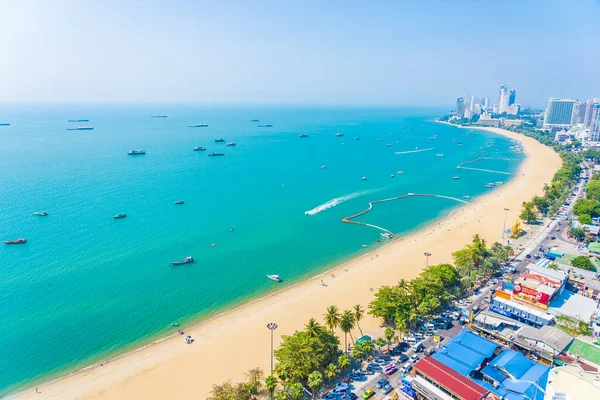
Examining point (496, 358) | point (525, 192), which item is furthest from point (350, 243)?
point (525, 192)

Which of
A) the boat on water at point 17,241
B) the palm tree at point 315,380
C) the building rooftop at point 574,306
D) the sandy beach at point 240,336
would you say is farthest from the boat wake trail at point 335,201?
the boat on water at point 17,241

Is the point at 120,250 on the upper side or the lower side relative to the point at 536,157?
Result: lower

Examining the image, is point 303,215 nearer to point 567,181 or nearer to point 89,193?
point 89,193

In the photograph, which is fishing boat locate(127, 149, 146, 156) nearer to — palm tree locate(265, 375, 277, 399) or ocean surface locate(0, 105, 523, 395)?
ocean surface locate(0, 105, 523, 395)

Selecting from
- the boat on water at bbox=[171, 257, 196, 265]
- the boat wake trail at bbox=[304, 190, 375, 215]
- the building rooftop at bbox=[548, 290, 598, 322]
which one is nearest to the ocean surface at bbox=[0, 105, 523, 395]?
the boat wake trail at bbox=[304, 190, 375, 215]

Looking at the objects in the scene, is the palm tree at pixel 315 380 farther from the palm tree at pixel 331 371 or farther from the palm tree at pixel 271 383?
the palm tree at pixel 271 383
